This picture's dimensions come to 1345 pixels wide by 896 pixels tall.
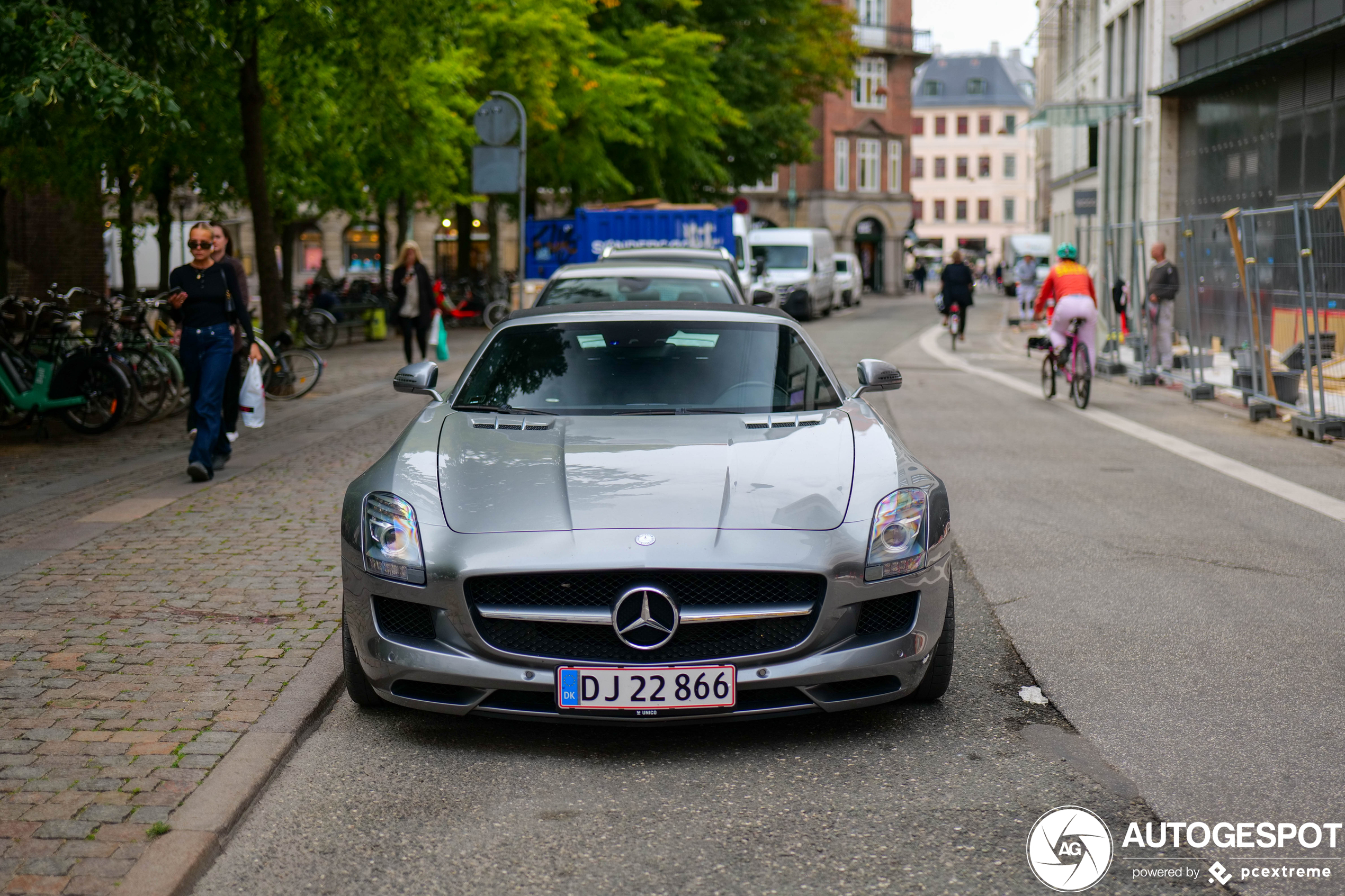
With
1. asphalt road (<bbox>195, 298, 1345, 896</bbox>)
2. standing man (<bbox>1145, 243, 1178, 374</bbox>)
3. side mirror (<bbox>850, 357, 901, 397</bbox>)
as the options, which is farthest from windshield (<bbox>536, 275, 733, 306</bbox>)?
standing man (<bbox>1145, 243, 1178, 374</bbox>)

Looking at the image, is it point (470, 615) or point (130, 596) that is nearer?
point (470, 615)

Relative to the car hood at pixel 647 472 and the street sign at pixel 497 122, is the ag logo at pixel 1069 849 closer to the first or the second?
the car hood at pixel 647 472

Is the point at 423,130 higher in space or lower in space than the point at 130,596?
higher

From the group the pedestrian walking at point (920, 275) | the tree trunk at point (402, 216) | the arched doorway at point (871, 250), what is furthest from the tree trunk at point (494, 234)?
the pedestrian walking at point (920, 275)

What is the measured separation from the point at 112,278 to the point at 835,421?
127 feet

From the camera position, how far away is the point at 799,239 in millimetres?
45031

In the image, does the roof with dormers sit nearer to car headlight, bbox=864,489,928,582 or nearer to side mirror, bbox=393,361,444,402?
side mirror, bbox=393,361,444,402

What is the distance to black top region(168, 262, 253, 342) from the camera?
33.9 feet

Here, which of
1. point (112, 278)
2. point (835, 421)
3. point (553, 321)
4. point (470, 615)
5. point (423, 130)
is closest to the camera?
point (470, 615)

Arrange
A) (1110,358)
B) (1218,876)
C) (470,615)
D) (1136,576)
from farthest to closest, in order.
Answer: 1. (1110,358)
2. (1136,576)
3. (470,615)
4. (1218,876)

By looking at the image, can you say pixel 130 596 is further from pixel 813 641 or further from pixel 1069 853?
pixel 1069 853

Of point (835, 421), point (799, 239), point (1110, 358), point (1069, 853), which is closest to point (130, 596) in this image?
point (835, 421)

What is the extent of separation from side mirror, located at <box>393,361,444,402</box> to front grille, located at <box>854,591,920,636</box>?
2400 mm

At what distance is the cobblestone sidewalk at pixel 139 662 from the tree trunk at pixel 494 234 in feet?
82.0
